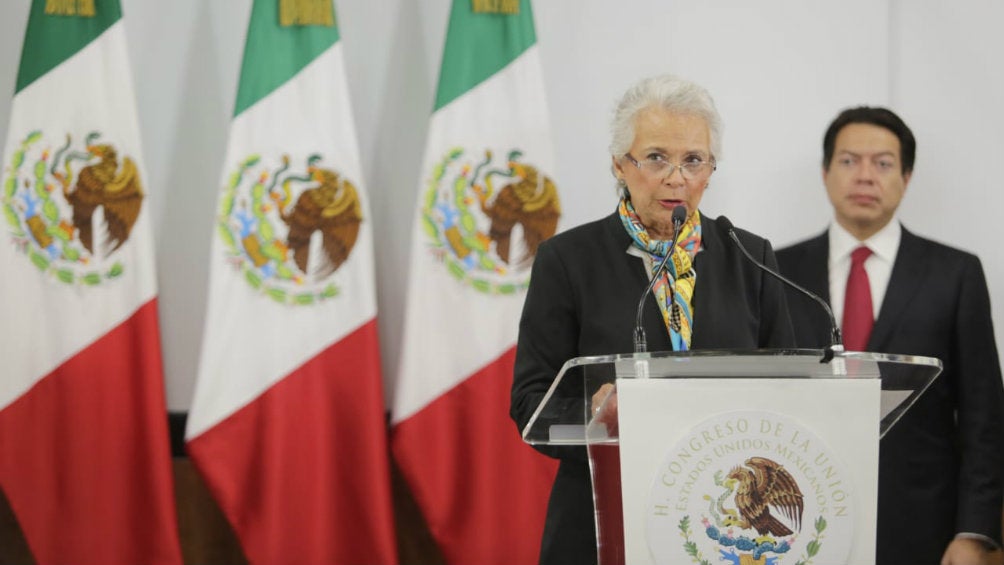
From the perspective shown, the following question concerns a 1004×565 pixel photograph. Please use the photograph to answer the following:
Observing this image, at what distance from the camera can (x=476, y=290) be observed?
340 cm

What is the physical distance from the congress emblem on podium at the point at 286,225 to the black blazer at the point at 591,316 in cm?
148

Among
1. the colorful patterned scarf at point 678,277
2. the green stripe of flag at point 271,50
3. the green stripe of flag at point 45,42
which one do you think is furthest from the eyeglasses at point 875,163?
the green stripe of flag at point 45,42

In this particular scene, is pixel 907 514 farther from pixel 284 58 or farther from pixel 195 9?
pixel 195 9

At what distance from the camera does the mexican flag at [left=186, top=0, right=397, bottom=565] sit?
3.33 m

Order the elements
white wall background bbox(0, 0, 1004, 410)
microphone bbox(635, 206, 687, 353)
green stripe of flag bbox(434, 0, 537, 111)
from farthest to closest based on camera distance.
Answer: white wall background bbox(0, 0, 1004, 410) → green stripe of flag bbox(434, 0, 537, 111) → microphone bbox(635, 206, 687, 353)

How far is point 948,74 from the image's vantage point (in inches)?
140

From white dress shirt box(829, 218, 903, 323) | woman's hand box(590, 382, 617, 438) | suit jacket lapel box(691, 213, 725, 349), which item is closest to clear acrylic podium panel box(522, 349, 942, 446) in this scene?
woman's hand box(590, 382, 617, 438)

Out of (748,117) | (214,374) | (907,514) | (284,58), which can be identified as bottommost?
(907,514)

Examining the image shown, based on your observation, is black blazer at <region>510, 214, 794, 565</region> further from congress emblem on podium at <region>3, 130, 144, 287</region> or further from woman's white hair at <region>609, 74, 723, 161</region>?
congress emblem on podium at <region>3, 130, 144, 287</region>

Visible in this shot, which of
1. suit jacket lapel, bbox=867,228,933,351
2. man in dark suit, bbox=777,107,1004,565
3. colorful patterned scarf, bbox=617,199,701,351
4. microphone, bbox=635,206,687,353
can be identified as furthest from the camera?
suit jacket lapel, bbox=867,228,933,351

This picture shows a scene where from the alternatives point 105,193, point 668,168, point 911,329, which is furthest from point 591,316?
point 105,193

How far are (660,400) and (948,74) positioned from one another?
8.57 ft

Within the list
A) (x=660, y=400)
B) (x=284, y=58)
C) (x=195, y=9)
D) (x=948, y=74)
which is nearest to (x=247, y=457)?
(x=284, y=58)

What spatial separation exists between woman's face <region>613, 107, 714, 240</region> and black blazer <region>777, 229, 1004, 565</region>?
1.22m
